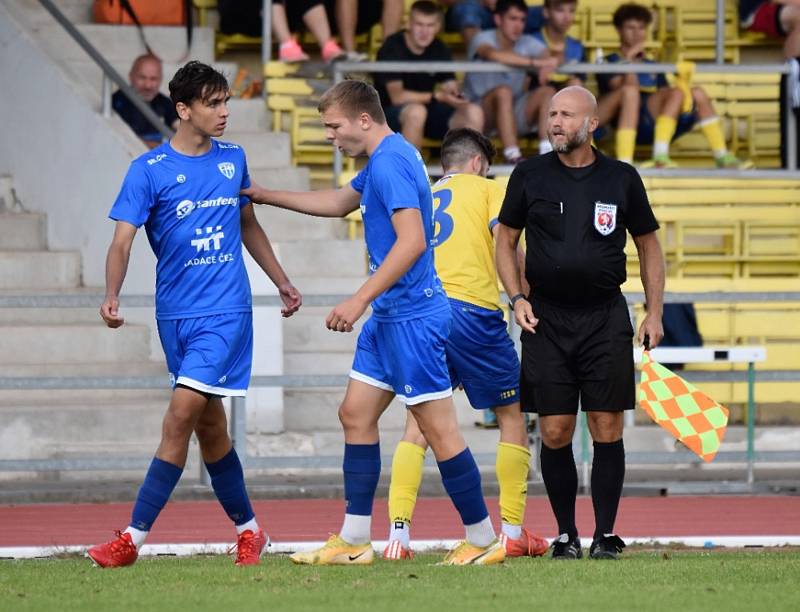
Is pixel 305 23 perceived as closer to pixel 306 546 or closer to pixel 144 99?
pixel 144 99

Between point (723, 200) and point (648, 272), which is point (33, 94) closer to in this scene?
point (723, 200)

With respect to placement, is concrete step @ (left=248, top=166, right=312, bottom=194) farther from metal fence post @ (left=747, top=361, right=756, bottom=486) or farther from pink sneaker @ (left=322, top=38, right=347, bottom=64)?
metal fence post @ (left=747, top=361, right=756, bottom=486)

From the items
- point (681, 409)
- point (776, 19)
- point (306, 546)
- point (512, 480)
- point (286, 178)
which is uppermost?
point (776, 19)

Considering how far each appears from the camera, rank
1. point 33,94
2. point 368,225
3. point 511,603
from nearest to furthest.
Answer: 1. point 511,603
2. point 368,225
3. point 33,94

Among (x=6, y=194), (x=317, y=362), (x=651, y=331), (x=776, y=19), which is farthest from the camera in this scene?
(x=776, y=19)

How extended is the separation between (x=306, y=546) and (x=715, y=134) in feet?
26.4

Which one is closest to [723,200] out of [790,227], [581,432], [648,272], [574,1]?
[790,227]

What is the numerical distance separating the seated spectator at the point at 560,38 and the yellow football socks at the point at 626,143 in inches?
24.8

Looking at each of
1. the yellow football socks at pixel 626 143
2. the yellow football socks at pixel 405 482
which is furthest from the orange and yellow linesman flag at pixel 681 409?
the yellow football socks at pixel 626 143

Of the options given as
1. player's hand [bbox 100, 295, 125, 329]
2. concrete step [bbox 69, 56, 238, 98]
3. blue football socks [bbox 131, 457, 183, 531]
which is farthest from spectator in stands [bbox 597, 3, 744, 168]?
player's hand [bbox 100, 295, 125, 329]

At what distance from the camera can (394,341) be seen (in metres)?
7.87

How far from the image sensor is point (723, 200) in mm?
15578

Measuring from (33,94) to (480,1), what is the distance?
4.23 m

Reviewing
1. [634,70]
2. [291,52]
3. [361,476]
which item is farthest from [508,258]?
[291,52]
